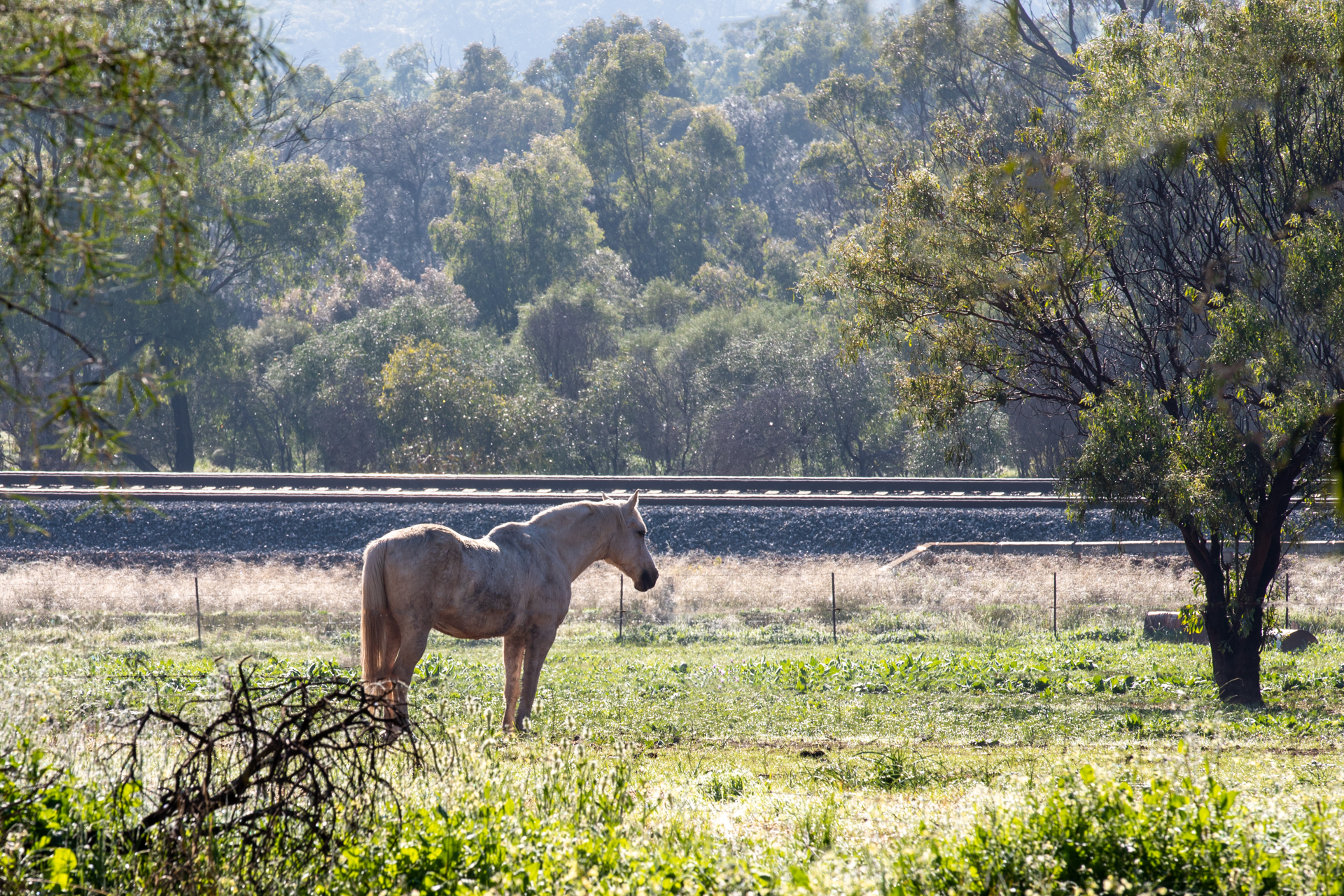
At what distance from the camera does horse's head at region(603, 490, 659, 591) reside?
1309 centimetres

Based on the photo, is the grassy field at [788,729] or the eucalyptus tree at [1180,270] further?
the eucalyptus tree at [1180,270]

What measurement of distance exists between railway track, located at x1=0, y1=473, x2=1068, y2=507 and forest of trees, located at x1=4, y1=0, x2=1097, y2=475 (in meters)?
2.33

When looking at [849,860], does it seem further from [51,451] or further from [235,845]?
[51,451]

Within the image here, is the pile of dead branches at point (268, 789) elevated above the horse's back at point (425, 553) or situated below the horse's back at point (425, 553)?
below

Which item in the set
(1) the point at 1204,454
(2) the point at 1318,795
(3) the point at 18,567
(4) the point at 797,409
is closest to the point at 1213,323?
(1) the point at 1204,454

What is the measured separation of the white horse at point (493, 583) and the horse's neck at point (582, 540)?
1 centimetres

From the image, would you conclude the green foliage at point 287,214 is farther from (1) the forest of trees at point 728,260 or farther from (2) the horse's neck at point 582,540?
(2) the horse's neck at point 582,540

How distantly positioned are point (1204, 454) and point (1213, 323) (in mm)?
2192

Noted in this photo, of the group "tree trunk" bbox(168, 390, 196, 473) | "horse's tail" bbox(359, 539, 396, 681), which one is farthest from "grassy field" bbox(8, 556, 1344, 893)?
"tree trunk" bbox(168, 390, 196, 473)

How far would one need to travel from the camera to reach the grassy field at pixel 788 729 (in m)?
6.01

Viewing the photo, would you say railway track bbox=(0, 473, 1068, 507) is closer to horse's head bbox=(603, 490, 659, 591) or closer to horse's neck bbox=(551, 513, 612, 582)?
horse's head bbox=(603, 490, 659, 591)

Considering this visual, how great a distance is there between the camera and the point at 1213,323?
16172mm

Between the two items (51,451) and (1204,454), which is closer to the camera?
(1204,454)

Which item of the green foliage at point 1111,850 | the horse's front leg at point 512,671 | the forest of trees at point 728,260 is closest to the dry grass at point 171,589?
the forest of trees at point 728,260
